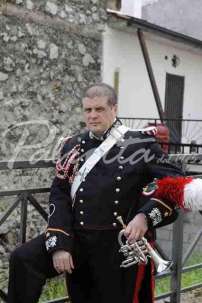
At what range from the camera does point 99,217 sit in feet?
A: 8.16

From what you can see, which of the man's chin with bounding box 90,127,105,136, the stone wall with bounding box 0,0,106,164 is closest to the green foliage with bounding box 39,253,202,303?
the man's chin with bounding box 90,127,105,136

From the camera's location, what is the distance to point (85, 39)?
7.81 meters

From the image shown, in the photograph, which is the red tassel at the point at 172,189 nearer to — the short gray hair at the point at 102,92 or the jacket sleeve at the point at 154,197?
the jacket sleeve at the point at 154,197

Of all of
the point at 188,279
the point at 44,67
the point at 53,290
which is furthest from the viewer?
the point at 44,67

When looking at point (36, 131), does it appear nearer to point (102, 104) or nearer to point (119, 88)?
point (119, 88)

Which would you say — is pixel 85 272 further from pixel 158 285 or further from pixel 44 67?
pixel 44 67

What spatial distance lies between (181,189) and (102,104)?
0.55 meters

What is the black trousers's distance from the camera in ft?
7.95

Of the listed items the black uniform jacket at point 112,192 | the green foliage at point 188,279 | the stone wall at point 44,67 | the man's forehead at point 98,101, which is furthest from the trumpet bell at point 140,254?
the stone wall at point 44,67

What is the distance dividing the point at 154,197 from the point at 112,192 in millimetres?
203

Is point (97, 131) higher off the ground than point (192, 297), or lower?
higher

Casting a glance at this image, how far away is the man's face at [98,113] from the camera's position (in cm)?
251

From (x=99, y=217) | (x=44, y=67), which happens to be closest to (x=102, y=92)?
(x=99, y=217)

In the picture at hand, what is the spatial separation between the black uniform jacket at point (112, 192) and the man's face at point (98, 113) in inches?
3.5
